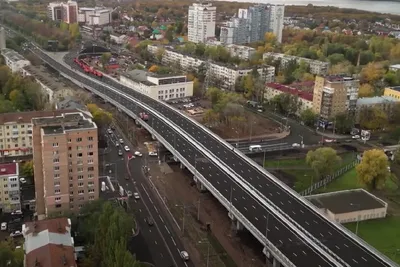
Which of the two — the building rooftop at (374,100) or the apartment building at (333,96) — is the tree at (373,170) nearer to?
the apartment building at (333,96)

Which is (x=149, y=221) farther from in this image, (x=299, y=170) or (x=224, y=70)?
(x=224, y=70)

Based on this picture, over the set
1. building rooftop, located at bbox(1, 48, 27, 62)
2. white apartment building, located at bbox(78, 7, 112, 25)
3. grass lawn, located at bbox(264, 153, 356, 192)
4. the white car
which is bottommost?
the white car

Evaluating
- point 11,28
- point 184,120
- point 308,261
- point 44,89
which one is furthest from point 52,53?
point 308,261

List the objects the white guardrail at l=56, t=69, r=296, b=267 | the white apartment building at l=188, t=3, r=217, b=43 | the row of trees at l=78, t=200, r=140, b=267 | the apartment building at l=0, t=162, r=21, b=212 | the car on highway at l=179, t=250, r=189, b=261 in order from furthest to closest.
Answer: the white apartment building at l=188, t=3, r=217, b=43 < the apartment building at l=0, t=162, r=21, b=212 < the car on highway at l=179, t=250, r=189, b=261 < the white guardrail at l=56, t=69, r=296, b=267 < the row of trees at l=78, t=200, r=140, b=267

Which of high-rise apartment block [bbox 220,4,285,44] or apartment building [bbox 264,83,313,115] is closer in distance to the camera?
apartment building [bbox 264,83,313,115]

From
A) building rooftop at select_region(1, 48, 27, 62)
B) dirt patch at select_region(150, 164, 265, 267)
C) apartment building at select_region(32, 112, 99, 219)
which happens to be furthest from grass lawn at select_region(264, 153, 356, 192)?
building rooftop at select_region(1, 48, 27, 62)

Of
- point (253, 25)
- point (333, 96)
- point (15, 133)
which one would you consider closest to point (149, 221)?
point (15, 133)

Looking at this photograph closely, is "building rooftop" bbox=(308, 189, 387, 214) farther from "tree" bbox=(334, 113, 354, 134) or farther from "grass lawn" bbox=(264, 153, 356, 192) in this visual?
"tree" bbox=(334, 113, 354, 134)
